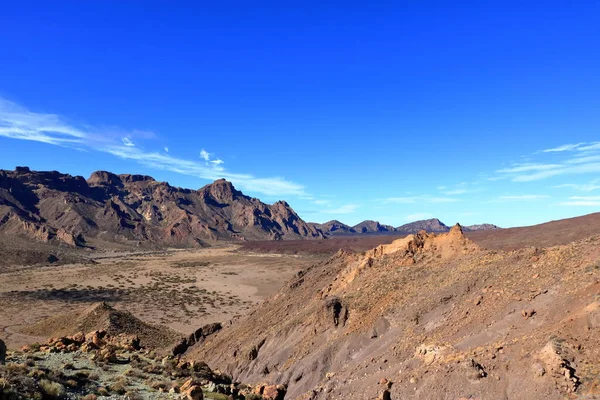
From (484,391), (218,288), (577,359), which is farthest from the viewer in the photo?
(218,288)

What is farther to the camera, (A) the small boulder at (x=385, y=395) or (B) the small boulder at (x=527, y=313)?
(B) the small boulder at (x=527, y=313)

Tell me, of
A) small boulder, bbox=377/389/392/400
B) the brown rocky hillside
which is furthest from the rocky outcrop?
small boulder, bbox=377/389/392/400

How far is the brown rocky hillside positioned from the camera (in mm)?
11617

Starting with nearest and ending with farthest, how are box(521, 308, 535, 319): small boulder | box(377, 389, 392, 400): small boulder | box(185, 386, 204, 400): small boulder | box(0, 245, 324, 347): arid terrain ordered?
box(185, 386, 204, 400): small boulder
box(377, 389, 392, 400): small boulder
box(521, 308, 535, 319): small boulder
box(0, 245, 324, 347): arid terrain

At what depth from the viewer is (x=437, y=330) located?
53.9 feet

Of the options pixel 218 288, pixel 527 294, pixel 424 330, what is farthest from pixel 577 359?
pixel 218 288

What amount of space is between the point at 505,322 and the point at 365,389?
5722mm

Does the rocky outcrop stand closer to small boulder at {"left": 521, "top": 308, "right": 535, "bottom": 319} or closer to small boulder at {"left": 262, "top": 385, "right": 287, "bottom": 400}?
small boulder at {"left": 262, "top": 385, "right": 287, "bottom": 400}

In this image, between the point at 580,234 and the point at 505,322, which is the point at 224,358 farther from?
the point at 580,234

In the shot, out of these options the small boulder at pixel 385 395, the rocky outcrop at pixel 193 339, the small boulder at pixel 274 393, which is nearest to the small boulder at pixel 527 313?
the small boulder at pixel 385 395

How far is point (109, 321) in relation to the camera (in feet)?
112

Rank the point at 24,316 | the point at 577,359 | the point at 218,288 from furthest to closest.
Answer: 1. the point at 218,288
2. the point at 24,316
3. the point at 577,359

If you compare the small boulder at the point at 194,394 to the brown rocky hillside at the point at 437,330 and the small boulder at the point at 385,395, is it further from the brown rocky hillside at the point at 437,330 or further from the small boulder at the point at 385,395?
the small boulder at the point at 385,395

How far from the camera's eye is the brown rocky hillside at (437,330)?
11.6 metres
